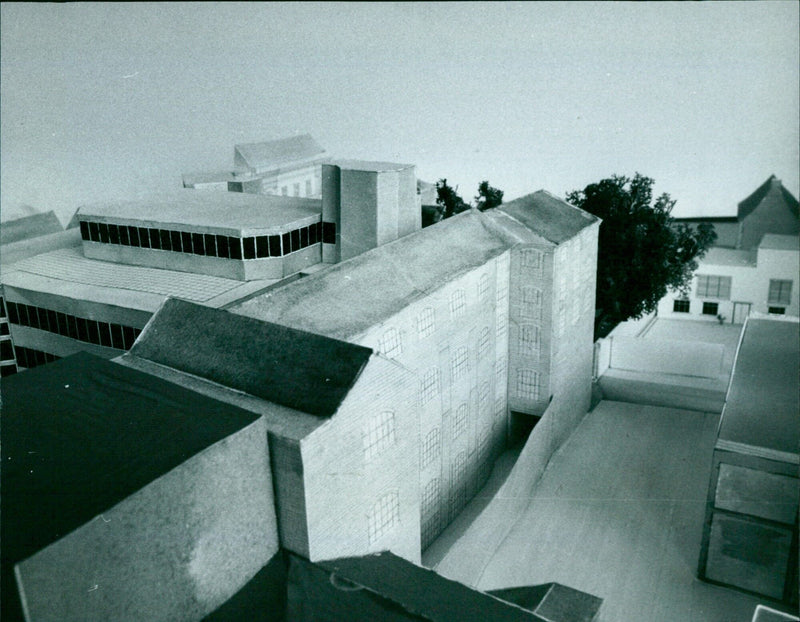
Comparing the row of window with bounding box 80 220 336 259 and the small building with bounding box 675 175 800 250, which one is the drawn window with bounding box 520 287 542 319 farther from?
the small building with bounding box 675 175 800 250

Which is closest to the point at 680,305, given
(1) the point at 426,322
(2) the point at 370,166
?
(2) the point at 370,166

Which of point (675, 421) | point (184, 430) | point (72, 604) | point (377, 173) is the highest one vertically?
point (377, 173)

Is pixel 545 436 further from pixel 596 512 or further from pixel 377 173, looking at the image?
pixel 377 173

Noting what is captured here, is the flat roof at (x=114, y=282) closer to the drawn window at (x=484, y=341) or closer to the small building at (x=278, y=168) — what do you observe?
the drawn window at (x=484, y=341)

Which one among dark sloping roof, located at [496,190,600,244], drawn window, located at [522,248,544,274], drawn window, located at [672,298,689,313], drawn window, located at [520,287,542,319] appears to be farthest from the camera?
drawn window, located at [672,298,689,313]

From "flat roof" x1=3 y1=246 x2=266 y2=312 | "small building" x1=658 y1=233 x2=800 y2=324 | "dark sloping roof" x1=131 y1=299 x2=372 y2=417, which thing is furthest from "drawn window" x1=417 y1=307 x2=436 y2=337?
"small building" x1=658 y1=233 x2=800 y2=324

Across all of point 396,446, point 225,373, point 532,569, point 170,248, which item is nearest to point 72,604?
point 225,373

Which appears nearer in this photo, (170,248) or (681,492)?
(681,492)
